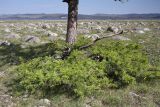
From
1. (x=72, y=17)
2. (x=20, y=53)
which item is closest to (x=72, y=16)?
(x=72, y=17)

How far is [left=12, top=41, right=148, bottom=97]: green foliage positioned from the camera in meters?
11.5

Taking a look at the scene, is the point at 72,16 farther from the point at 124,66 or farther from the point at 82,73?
the point at 82,73

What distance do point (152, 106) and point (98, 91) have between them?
1.99 metres

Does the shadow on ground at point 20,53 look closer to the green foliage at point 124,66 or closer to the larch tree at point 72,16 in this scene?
the larch tree at point 72,16

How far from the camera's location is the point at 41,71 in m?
12.0

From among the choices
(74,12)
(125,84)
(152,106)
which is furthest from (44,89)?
(74,12)

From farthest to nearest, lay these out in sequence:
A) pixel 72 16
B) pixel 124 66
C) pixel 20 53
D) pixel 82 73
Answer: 1. pixel 20 53
2. pixel 72 16
3. pixel 124 66
4. pixel 82 73

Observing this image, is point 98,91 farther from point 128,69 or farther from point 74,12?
point 74,12

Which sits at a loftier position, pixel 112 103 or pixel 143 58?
pixel 143 58

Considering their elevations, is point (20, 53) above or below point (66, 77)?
below

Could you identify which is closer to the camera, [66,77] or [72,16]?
[66,77]

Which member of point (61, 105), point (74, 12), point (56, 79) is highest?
point (74, 12)

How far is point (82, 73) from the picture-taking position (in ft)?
38.4

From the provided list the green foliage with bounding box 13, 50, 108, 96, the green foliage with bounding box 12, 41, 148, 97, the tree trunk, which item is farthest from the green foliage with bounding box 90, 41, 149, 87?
the tree trunk
